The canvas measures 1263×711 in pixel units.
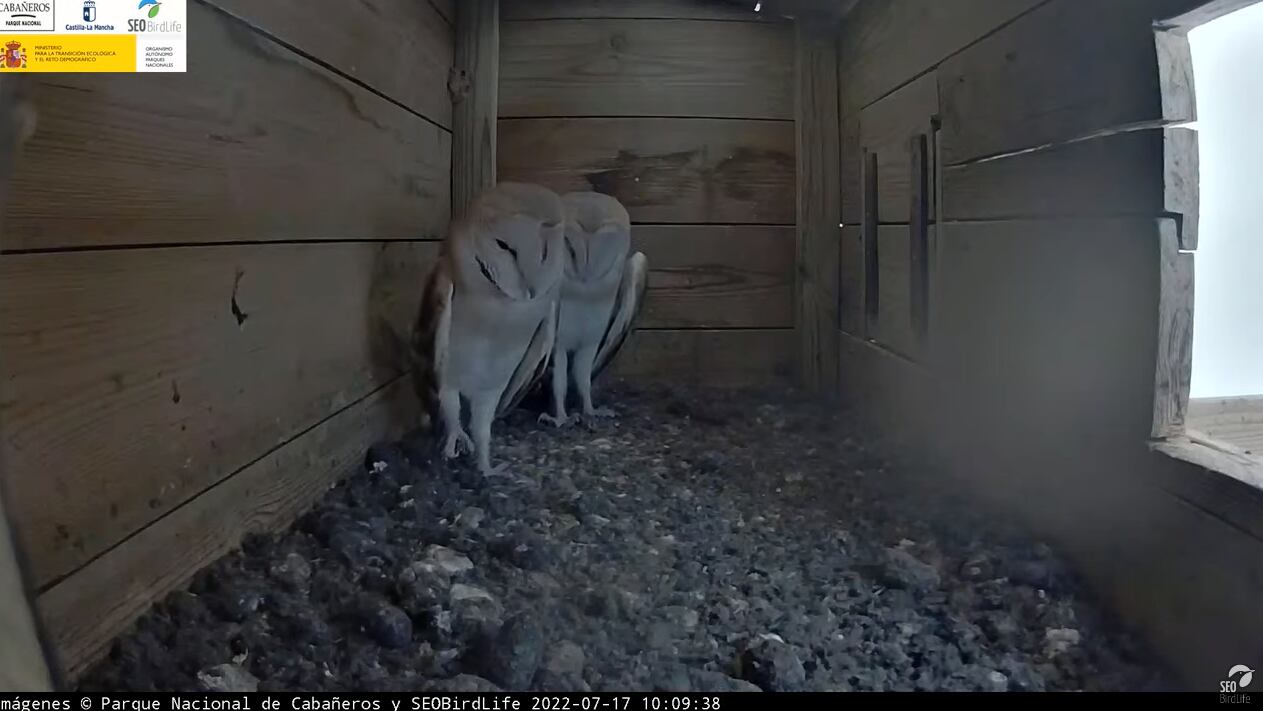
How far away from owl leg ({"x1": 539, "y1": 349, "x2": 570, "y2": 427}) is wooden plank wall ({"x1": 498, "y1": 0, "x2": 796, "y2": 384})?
0.43 m

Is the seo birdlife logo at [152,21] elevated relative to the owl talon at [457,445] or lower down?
elevated

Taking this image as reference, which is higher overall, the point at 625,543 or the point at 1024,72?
the point at 1024,72

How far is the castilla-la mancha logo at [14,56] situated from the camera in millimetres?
821

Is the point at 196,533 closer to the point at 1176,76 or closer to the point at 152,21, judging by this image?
the point at 152,21

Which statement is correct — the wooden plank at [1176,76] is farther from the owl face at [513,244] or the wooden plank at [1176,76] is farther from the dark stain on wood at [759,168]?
the dark stain on wood at [759,168]

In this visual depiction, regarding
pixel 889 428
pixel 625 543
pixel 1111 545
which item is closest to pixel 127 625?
pixel 625 543

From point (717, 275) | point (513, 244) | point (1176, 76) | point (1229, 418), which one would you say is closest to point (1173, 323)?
point (1229, 418)

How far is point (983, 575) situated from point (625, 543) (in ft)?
1.51

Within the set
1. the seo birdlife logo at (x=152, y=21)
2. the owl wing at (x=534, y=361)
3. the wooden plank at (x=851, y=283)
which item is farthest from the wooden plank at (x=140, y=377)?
the wooden plank at (x=851, y=283)

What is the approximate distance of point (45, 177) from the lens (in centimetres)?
83

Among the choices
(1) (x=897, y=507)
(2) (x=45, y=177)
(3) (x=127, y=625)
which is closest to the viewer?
A: (2) (x=45, y=177)

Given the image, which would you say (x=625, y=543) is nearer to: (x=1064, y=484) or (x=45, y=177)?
(x=1064, y=484)

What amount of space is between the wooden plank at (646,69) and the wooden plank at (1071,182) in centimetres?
103

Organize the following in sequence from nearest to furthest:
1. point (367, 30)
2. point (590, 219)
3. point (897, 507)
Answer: point (897, 507), point (367, 30), point (590, 219)
